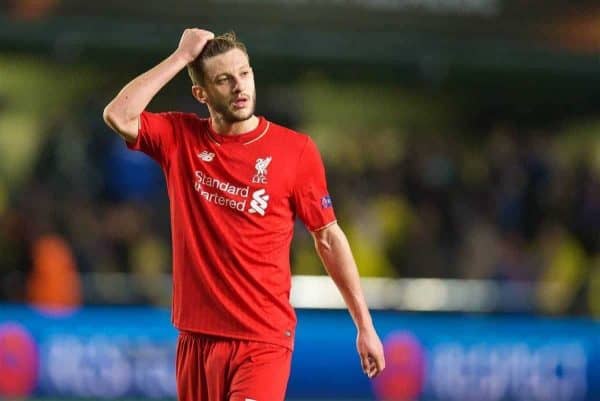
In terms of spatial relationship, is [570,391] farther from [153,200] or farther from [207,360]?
[207,360]

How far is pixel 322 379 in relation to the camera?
11.1 m

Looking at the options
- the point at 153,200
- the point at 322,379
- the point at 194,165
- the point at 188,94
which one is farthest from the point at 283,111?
the point at 194,165

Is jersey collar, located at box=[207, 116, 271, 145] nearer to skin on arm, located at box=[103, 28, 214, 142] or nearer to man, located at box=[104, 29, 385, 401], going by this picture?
man, located at box=[104, 29, 385, 401]

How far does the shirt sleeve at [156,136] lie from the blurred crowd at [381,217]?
638 cm

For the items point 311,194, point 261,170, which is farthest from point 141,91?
point 311,194

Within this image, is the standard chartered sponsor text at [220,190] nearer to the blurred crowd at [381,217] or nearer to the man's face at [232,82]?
the man's face at [232,82]

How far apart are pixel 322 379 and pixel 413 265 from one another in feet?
7.21

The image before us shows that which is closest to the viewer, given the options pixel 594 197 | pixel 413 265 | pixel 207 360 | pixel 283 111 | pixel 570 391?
pixel 207 360

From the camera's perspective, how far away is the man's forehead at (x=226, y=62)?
5398 millimetres

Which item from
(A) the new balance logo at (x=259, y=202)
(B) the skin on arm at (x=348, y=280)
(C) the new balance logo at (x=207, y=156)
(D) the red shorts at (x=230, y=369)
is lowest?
(D) the red shorts at (x=230, y=369)

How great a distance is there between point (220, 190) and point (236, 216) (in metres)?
0.12

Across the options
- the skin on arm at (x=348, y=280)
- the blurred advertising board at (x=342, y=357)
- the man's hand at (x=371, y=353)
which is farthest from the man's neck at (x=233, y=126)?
the blurred advertising board at (x=342, y=357)

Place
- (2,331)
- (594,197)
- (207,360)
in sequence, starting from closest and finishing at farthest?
(207,360) → (2,331) → (594,197)

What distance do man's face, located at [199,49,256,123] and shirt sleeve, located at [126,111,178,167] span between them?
25cm
